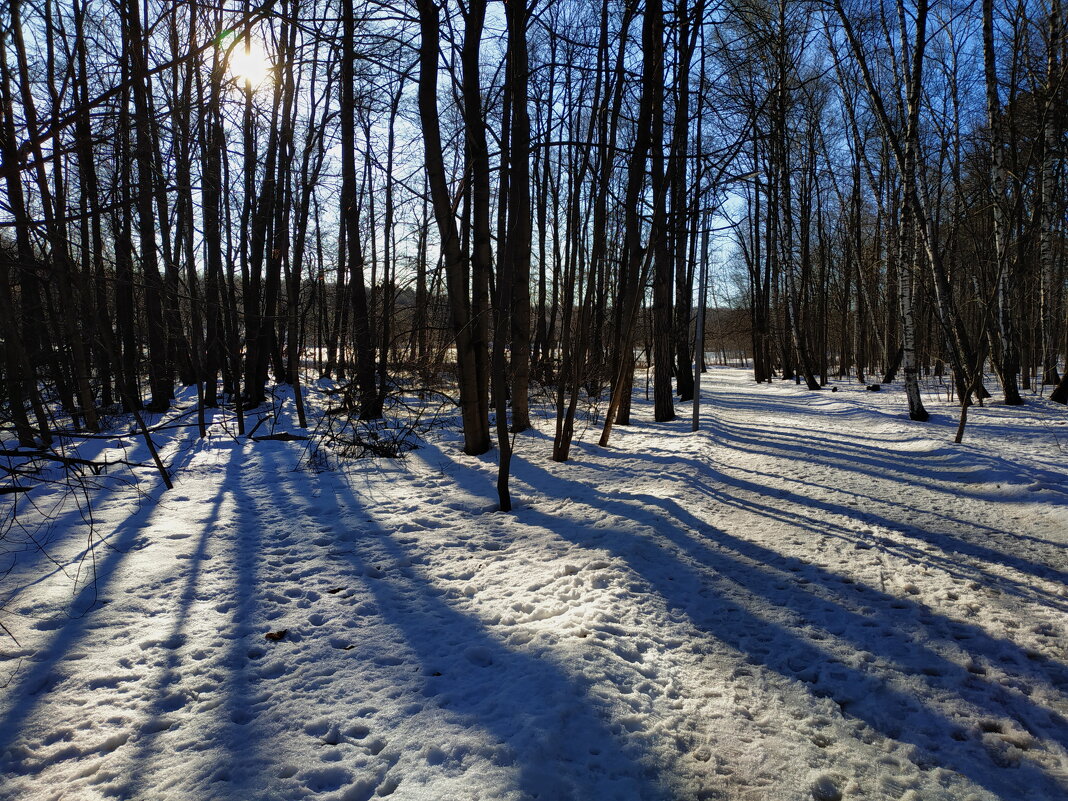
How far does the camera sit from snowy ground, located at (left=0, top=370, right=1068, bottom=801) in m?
1.96

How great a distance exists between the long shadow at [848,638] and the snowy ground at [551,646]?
0.01 metres

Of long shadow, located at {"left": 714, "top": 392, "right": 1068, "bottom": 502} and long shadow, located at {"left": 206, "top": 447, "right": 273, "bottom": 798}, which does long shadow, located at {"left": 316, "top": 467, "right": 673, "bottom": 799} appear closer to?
long shadow, located at {"left": 206, "top": 447, "right": 273, "bottom": 798}

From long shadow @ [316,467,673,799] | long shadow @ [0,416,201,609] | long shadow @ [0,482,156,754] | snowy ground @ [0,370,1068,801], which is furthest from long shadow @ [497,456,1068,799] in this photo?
long shadow @ [0,416,201,609]

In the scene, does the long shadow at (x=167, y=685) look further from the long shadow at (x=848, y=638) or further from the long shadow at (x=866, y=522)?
the long shadow at (x=866, y=522)

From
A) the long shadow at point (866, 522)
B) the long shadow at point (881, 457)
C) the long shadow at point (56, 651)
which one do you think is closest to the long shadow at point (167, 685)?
the long shadow at point (56, 651)

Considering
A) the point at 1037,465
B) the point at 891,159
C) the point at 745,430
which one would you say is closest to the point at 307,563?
the point at 1037,465

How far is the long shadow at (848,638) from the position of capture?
83.7 inches

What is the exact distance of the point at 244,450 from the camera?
8469 mm

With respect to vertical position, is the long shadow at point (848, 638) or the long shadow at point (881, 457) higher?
the long shadow at point (881, 457)

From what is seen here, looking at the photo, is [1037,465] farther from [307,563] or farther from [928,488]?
[307,563]

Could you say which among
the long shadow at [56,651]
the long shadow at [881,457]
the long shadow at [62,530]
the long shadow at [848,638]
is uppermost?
the long shadow at [881,457]

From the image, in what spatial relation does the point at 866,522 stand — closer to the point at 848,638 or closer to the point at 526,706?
the point at 848,638

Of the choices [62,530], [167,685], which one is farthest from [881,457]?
[62,530]

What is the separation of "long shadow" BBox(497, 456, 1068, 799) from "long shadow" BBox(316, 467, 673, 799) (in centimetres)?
100
